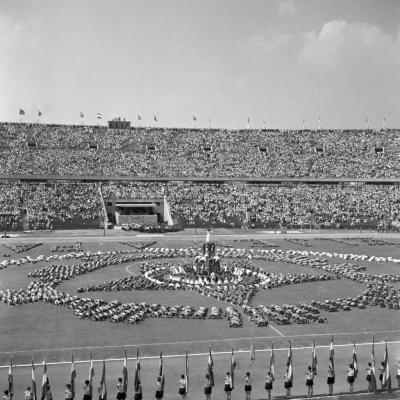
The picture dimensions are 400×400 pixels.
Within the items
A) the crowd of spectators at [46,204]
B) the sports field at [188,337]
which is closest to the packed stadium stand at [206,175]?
the crowd of spectators at [46,204]

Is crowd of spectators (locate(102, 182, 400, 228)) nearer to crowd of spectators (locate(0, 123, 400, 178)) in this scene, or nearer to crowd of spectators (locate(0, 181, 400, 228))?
crowd of spectators (locate(0, 181, 400, 228))

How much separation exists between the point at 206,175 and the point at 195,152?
32.5 ft

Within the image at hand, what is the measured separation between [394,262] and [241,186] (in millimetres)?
51393

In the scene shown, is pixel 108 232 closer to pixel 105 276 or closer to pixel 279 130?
pixel 105 276

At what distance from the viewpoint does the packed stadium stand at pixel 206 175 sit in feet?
315

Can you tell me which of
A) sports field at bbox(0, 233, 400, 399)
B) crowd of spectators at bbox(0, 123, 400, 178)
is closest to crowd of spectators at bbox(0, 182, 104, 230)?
crowd of spectators at bbox(0, 123, 400, 178)

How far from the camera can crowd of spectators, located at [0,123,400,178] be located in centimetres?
10831

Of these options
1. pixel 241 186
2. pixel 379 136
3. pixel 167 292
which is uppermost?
pixel 379 136

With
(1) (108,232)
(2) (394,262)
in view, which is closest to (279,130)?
(1) (108,232)

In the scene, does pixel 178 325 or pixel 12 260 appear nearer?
pixel 178 325

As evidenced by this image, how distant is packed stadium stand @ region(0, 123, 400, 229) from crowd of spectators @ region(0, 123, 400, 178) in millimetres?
216

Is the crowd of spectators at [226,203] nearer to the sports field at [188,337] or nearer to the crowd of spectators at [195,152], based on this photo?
the crowd of spectators at [195,152]

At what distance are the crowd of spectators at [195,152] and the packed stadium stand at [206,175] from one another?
0.71 feet

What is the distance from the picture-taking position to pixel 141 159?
113000 millimetres
